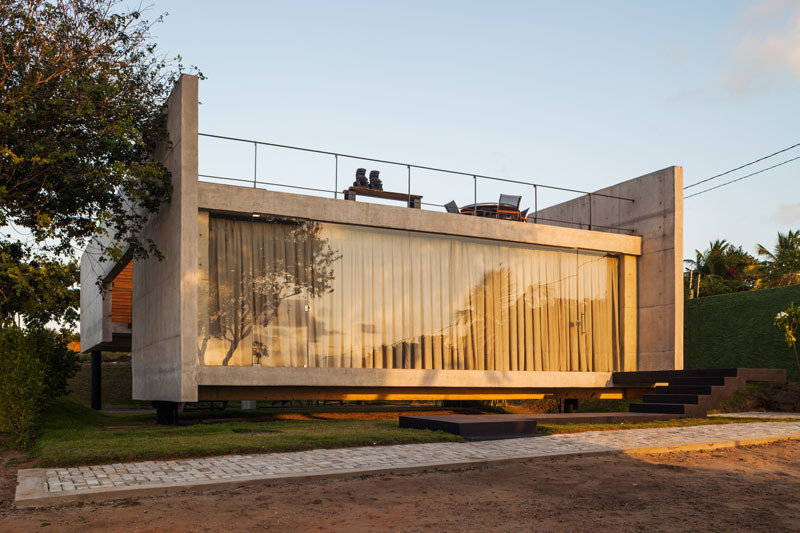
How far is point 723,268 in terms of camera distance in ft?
121

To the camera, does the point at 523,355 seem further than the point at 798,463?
Yes

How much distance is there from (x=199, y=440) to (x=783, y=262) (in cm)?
3621

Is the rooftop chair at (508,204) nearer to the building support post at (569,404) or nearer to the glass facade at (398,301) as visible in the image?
the glass facade at (398,301)

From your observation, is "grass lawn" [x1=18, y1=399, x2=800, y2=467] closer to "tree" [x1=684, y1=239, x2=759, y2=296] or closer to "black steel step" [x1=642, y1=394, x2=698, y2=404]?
"black steel step" [x1=642, y1=394, x2=698, y2=404]

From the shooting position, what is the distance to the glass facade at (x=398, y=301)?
498 inches

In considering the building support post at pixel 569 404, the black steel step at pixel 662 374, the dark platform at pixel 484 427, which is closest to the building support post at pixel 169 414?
the dark platform at pixel 484 427

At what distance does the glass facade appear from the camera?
12.6 metres

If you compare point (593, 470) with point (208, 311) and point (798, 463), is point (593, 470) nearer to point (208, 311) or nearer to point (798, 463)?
point (798, 463)

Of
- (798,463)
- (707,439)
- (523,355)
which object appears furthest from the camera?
(523,355)

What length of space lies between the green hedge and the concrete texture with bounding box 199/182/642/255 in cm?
483

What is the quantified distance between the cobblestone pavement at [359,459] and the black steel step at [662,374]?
3812 mm

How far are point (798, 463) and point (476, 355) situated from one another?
7431 mm

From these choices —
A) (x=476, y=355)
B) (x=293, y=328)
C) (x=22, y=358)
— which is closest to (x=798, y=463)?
(x=476, y=355)

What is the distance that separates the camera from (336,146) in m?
14.2
